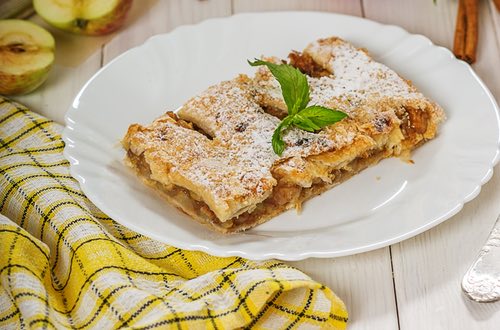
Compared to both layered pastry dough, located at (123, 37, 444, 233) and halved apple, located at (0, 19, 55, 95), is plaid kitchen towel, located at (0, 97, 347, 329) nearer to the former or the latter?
layered pastry dough, located at (123, 37, 444, 233)

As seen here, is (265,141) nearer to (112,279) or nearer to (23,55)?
(112,279)

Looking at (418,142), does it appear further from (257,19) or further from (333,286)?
(257,19)


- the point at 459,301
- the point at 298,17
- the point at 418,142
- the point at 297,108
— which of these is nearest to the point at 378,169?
the point at 418,142

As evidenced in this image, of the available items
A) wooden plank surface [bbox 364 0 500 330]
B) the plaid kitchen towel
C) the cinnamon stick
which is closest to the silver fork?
wooden plank surface [bbox 364 0 500 330]

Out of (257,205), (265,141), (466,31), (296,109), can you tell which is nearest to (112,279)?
(257,205)

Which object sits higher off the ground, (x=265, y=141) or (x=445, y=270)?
(x=265, y=141)

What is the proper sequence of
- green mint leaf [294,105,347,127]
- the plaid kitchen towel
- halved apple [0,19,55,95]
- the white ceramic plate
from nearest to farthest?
the plaid kitchen towel < the white ceramic plate < green mint leaf [294,105,347,127] < halved apple [0,19,55,95]
